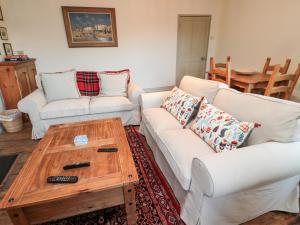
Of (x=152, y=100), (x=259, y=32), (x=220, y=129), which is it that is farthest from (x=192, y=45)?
(x=220, y=129)

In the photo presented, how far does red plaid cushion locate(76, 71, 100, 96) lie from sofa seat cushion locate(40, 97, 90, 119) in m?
0.33

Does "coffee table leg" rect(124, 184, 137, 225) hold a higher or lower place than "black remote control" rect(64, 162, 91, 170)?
lower

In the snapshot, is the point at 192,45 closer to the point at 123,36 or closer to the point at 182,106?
the point at 123,36

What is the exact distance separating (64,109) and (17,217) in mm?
1640

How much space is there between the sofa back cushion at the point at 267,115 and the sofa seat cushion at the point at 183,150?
37 centimetres

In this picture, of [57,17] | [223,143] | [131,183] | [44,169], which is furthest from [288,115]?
[57,17]

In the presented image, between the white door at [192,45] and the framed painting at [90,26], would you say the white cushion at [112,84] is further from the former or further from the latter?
the white door at [192,45]

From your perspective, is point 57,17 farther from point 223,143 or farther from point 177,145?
point 223,143

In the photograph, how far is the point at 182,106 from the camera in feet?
6.53

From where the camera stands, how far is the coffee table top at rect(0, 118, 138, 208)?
106 cm

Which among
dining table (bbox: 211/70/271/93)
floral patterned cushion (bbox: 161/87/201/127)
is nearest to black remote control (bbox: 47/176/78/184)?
floral patterned cushion (bbox: 161/87/201/127)

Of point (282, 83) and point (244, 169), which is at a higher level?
point (282, 83)

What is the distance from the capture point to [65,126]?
1.93 m

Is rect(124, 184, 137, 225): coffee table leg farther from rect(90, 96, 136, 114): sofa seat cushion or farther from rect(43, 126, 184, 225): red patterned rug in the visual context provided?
rect(90, 96, 136, 114): sofa seat cushion
